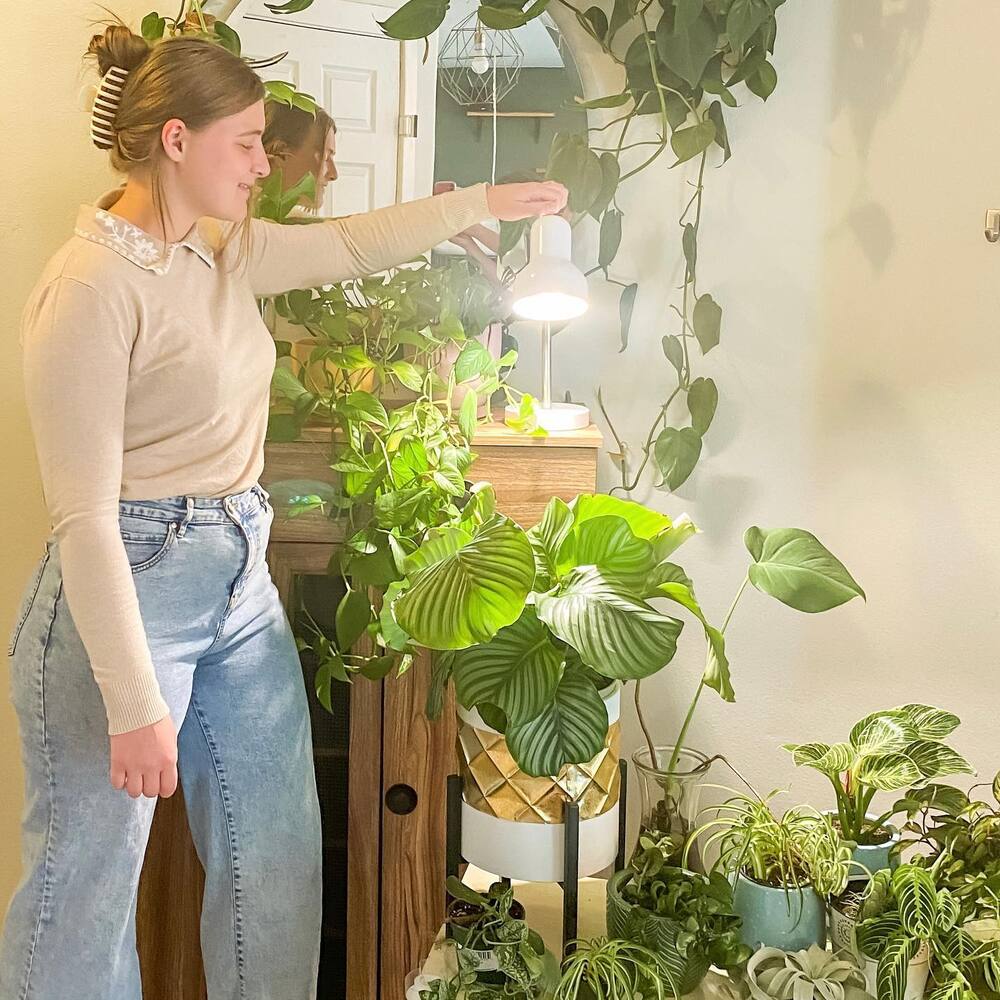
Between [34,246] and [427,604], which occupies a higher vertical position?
[34,246]

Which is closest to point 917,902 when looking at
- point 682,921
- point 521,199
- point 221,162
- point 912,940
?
point 912,940

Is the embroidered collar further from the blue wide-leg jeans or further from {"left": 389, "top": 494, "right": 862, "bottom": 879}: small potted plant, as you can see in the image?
{"left": 389, "top": 494, "right": 862, "bottom": 879}: small potted plant

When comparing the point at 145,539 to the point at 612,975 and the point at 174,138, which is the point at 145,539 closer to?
the point at 174,138

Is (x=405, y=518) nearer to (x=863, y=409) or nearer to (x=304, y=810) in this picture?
(x=304, y=810)

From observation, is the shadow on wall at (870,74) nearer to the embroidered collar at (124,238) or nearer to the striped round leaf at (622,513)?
the striped round leaf at (622,513)

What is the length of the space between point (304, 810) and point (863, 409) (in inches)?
42.7

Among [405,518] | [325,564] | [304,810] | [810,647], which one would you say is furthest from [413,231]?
[810,647]

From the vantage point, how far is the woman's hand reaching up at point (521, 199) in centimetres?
151

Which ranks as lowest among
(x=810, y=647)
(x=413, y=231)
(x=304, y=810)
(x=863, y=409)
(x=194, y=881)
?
(x=194, y=881)

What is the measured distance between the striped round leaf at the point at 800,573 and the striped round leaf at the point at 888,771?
0.20 m

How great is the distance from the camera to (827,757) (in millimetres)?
1389

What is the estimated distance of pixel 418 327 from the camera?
1628 millimetres

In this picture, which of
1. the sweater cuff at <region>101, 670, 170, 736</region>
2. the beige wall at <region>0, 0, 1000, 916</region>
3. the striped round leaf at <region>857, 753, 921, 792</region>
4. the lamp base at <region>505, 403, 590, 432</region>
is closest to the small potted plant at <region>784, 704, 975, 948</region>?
the striped round leaf at <region>857, 753, 921, 792</region>

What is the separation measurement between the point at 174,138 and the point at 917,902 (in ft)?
3.89
